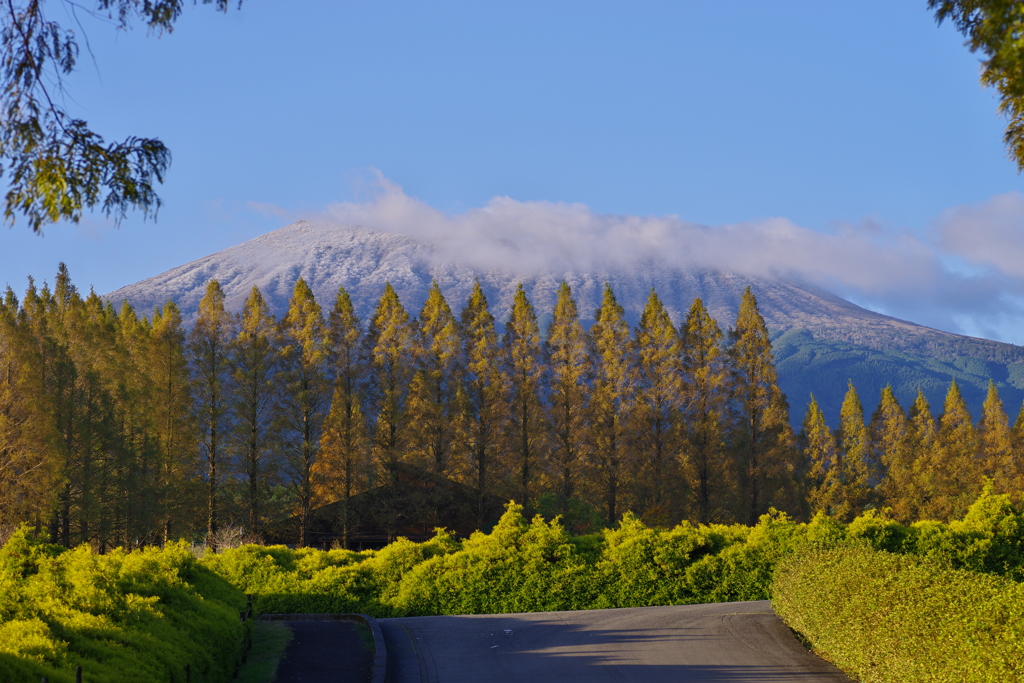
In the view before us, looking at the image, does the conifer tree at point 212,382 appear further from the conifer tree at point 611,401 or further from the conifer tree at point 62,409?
the conifer tree at point 611,401

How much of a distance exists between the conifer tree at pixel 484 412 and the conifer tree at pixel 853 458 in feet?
74.6

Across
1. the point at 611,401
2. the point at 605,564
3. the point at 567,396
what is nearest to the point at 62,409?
the point at 567,396

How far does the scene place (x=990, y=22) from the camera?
5.99m

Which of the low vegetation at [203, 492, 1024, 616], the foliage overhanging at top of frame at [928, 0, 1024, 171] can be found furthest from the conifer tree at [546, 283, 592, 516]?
the foliage overhanging at top of frame at [928, 0, 1024, 171]

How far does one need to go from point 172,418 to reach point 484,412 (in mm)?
12561

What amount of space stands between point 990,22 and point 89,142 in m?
6.73

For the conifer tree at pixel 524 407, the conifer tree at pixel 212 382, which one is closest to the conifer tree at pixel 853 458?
the conifer tree at pixel 524 407

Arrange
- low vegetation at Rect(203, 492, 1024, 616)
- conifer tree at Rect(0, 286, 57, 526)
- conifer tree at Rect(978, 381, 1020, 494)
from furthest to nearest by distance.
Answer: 1. conifer tree at Rect(978, 381, 1020, 494)
2. conifer tree at Rect(0, 286, 57, 526)
3. low vegetation at Rect(203, 492, 1024, 616)

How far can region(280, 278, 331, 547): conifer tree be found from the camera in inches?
1299

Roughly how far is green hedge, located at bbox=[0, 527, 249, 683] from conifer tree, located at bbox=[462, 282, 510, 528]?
22.7 m

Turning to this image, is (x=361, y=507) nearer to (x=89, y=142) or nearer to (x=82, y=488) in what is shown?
(x=82, y=488)

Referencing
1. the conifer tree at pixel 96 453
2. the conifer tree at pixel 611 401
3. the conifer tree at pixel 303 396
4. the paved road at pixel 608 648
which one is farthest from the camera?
the conifer tree at pixel 611 401

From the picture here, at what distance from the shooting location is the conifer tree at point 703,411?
36094 millimetres

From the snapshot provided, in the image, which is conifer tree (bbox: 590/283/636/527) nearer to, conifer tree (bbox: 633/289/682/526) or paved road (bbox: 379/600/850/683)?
conifer tree (bbox: 633/289/682/526)
